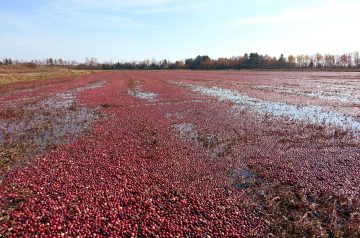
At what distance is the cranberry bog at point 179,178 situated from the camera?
634 centimetres

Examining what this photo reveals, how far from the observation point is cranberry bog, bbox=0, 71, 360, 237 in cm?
634

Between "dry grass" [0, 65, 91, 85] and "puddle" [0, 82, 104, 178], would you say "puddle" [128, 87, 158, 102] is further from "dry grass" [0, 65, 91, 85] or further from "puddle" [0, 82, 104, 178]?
"dry grass" [0, 65, 91, 85]

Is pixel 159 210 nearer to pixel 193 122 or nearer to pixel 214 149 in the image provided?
pixel 214 149

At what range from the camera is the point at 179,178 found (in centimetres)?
882

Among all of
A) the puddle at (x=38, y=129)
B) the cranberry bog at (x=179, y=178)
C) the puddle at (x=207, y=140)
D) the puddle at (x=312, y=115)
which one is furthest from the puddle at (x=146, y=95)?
the puddle at (x=207, y=140)

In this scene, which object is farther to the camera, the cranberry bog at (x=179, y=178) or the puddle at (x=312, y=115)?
the puddle at (x=312, y=115)

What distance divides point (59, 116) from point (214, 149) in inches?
474

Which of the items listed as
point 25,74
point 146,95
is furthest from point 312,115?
point 25,74

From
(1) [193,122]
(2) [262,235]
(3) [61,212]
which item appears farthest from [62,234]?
Answer: (1) [193,122]

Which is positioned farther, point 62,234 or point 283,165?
point 283,165

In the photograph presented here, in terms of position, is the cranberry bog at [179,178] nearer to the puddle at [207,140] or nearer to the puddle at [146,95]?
the puddle at [207,140]

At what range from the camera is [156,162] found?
33.3 feet

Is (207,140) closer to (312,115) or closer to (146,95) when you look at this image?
(312,115)

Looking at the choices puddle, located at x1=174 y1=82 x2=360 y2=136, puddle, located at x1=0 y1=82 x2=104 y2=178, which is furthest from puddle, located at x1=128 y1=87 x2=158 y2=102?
puddle, located at x1=174 y1=82 x2=360 y2=136
